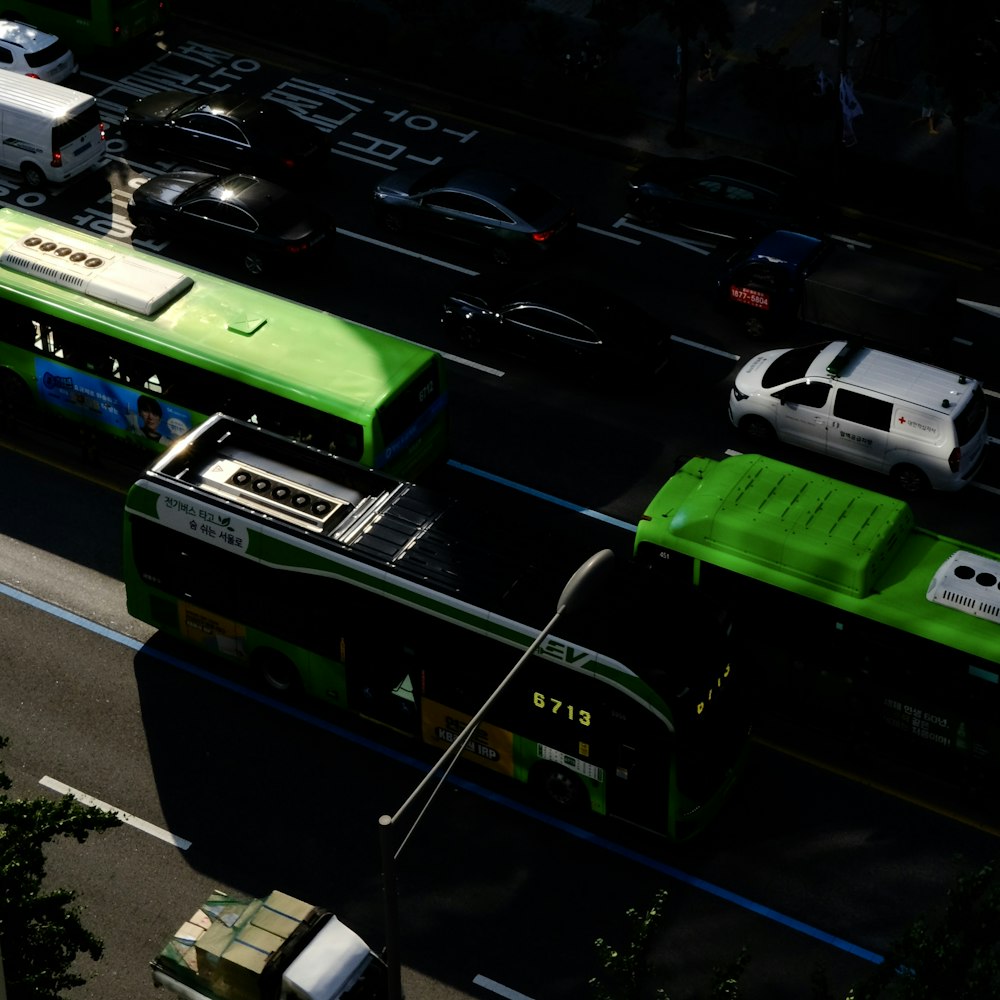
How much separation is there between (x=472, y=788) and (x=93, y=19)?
87.3 feet

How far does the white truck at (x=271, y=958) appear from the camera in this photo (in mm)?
20812

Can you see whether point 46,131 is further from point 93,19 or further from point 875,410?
point 875,410

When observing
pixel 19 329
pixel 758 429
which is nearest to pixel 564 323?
pixel 758 429

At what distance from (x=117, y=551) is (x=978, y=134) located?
24285mm

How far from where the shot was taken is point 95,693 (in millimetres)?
27078

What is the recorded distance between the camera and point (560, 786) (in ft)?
80.6

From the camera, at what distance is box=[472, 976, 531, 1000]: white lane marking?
2262 cm

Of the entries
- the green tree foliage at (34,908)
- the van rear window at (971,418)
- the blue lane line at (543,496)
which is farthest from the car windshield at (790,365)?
the green tree foliage at (34,908)

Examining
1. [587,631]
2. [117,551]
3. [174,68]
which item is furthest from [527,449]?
[174,68]

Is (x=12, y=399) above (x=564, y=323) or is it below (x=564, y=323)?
below

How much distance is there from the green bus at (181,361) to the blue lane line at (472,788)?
3.73 metres

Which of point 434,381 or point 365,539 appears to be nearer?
point 365,539

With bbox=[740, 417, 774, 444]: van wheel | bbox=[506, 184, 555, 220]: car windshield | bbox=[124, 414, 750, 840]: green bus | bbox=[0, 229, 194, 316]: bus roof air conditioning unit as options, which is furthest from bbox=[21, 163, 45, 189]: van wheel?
bbox=[740, 417, 774, 444]: van wheel

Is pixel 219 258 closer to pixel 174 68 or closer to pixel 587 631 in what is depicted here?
pixel 174 68
